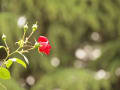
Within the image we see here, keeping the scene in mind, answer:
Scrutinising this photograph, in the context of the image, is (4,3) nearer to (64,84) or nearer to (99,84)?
(64,84)

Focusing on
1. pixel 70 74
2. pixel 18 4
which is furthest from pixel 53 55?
pixel 18 4

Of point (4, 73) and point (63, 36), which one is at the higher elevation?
point (63, 36)

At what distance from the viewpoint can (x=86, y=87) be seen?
2809 millimetres

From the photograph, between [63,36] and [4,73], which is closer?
[4,73]

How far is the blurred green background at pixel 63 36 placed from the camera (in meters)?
2.76

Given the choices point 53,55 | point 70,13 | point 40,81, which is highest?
point 70,13

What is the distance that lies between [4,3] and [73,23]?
1.97ft

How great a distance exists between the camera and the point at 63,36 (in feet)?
9.80

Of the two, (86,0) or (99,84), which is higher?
(86,0)

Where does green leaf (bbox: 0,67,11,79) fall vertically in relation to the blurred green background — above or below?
below

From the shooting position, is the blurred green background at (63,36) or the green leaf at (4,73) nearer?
the green leaf at (4,73)

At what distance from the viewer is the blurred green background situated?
2.76m

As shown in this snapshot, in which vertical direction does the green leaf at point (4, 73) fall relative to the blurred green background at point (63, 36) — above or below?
below

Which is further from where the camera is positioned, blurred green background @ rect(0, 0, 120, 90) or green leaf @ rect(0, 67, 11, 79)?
blurred green background @ rect(0, 0, 120, 90)
